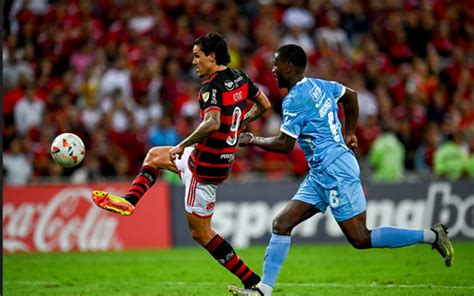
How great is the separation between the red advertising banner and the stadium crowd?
803 mm

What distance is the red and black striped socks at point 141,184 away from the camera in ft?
30.3

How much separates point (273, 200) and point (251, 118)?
7.45 metres

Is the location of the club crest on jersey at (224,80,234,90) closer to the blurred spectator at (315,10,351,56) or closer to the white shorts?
→ the white shorts

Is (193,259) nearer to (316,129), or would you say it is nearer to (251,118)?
(251,118)

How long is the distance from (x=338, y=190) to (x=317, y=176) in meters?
0.31

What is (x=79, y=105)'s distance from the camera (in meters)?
19.1

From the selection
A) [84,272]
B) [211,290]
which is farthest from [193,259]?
[211,290]

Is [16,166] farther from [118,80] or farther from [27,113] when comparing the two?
[118,80]

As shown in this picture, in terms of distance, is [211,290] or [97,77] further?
[97,77]

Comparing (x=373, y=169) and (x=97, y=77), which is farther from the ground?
(x=97, y=77)

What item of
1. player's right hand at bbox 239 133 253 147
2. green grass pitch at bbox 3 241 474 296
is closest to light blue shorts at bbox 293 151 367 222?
player's right hand at bbox 239 133 253 147

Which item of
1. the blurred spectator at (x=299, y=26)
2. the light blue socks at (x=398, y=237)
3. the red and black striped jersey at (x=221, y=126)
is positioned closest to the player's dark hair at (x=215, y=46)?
the red and black striped jersey at (x=221, y=126)

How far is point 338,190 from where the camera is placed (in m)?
8.59

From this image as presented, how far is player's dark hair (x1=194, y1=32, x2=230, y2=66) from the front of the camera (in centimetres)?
905
